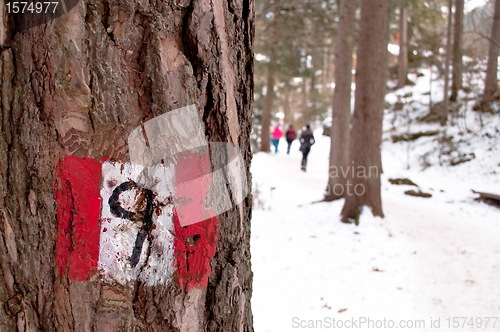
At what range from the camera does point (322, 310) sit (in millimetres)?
3584

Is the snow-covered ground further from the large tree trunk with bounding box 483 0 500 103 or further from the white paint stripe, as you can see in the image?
the large tree trunk with bounding box 483 0 500 103

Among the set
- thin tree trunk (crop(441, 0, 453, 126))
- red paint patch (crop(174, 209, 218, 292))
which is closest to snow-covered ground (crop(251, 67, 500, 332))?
red paint patch (crop(174, 209, 218, 292))

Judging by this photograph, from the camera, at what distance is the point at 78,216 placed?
3.11 ft

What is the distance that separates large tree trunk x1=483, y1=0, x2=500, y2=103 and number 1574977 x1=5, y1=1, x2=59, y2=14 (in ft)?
50.3

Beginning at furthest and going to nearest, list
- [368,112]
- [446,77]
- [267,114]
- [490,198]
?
[267,114]
[446,77]
[490,198]
[368,112]

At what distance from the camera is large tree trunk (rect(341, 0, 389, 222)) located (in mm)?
6086

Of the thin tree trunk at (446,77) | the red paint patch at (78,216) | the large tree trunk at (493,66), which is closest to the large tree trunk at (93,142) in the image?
the red paint patch at (78,216)

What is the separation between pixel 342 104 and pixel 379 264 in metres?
4.38

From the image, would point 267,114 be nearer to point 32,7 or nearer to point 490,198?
point 490,198

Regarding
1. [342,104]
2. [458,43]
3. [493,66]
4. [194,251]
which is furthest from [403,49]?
[194,251]

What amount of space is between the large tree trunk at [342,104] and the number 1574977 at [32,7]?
7.44 m

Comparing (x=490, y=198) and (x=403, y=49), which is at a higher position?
(x=403, y=49)

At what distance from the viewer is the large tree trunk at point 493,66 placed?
41.0 ft

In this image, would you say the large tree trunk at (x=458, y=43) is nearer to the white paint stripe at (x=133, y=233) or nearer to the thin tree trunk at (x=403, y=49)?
the thin tree trunk at (x=403, y=49)
